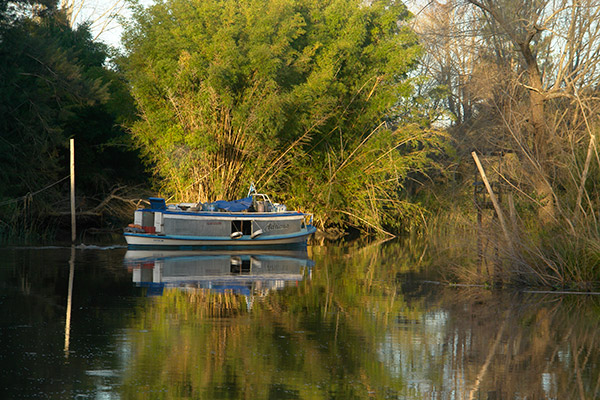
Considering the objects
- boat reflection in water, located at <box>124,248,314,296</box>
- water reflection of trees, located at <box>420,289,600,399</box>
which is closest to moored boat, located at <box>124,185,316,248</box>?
boat reflection in water, located at <box>124,248,314,296</box>

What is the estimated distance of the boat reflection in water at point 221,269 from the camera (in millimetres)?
17406

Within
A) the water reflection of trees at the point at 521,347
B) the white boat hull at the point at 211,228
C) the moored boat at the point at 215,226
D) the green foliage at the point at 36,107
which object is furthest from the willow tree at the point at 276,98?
the water reflection of trees at the point at 521,347

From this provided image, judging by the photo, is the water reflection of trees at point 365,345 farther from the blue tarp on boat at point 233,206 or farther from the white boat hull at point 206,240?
the blue tarp on boat at point 233,206

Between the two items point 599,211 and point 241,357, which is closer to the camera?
point 241,357

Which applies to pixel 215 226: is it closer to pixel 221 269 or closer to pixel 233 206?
pixel 233 206

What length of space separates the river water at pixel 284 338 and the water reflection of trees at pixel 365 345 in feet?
0.07

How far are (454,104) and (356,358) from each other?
136 ft

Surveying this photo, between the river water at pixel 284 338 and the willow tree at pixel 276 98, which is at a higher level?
the willow tree at pixel 276 98

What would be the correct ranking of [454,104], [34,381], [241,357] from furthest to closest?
1. [454,104]
2. [241,357]
3. [34,381]

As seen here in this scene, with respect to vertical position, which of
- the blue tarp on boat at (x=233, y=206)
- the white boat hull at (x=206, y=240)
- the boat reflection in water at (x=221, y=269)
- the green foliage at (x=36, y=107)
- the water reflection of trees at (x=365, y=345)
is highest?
the green foliage at (x=36, y=107)

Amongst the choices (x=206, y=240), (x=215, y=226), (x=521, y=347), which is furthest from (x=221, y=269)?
(x=521, y=347)

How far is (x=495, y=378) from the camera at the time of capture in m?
8.84

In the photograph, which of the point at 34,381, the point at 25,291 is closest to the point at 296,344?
the point at 34,381

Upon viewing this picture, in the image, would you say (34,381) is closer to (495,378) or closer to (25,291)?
(495,378)
